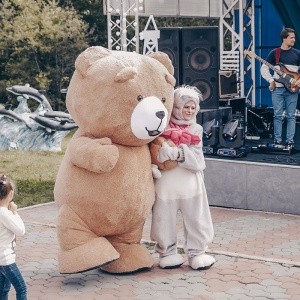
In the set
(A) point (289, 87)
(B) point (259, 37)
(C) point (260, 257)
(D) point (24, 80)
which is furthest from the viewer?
(D) point (24, 80)

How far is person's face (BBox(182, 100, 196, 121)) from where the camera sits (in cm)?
658

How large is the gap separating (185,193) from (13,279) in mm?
1909

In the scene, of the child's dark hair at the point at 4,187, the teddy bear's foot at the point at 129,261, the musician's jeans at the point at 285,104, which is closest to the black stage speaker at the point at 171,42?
the musician's jeans at the point at 285,104

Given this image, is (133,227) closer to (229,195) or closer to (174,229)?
(174,229)

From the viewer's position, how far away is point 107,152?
19.6 feet

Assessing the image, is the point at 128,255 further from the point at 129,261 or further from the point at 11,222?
the point at 11,222

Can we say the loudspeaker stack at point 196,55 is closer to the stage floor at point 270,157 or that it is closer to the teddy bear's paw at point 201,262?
the stage floor at point 270,157

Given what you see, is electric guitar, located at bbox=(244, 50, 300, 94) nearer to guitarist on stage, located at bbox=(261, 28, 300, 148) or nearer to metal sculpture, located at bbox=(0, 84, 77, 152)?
guitarist on stage, located at bbox=(261, 28, 300, 148)

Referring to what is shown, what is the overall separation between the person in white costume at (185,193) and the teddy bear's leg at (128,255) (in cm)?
21

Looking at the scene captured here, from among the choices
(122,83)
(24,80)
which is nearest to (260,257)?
(122,83)

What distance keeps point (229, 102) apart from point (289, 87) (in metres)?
2.56

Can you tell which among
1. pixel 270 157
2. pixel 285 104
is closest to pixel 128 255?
pixel 270 157

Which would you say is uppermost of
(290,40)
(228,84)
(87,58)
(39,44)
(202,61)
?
(39,44)

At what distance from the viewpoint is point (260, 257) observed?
23.3 feet
